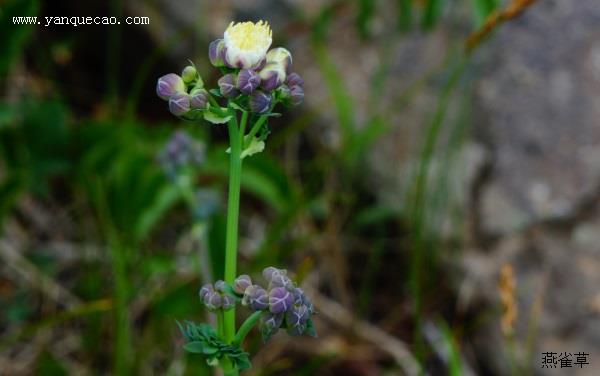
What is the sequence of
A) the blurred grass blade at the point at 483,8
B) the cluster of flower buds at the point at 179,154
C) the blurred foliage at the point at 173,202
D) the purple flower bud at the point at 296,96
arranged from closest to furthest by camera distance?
1. the purple flower bud at the point at 296,96
2. the blurred grass blade at the point at 483,8
3. the cluster of flower buds at the point at 179,154
4. the blurred foliage at the point at 173,202

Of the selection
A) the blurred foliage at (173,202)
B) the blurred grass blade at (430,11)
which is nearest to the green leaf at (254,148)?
the blurred foliage at (173,202)

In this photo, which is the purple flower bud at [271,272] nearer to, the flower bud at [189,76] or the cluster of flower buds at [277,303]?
the cluster of flower buds at [277,303]

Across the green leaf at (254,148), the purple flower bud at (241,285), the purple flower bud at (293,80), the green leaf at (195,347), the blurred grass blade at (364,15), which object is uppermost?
the blurred grass blade at (364,15)

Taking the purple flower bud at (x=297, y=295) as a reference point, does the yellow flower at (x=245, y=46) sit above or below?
above

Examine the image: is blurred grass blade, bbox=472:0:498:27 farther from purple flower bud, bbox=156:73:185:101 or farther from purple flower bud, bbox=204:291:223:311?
purple flower bud, bbox=204:291:223:311

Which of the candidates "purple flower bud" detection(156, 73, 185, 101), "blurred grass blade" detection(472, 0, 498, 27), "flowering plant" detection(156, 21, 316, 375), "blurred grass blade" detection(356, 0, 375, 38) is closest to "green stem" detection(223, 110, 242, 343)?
"flowering plant" detection(156, 21, 316, 375)

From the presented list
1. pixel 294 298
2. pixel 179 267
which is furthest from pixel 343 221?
pixel 294 298

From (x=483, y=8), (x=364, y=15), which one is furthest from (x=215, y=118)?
(x=364, y=15)

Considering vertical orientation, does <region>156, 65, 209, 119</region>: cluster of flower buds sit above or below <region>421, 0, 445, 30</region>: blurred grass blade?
below
